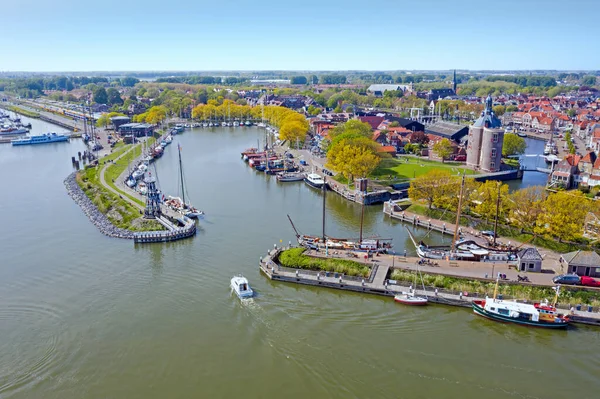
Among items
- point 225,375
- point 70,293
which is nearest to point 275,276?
point 225,375

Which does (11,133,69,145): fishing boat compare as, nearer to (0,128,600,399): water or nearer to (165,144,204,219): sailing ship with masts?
(165,144,204,219): sailing ship with masts

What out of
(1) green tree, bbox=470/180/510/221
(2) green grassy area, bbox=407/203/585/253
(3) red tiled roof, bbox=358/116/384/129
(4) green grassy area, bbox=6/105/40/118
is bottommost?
(2) green grassy area, bbox=407/203/585/253

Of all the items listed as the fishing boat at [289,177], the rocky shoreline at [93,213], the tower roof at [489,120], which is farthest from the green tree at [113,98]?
the tower roof at [489,120]

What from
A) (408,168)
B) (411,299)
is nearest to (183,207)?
(411,299)

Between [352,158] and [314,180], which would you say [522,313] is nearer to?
[352,158]

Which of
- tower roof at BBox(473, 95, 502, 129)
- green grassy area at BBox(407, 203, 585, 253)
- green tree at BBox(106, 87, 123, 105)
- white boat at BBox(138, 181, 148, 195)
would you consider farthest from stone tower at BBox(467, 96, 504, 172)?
green tree at BBox(106, 87, 123, 105)

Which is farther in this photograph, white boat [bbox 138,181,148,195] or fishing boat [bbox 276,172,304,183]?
fishing boat [bbox 276,172,304,183]

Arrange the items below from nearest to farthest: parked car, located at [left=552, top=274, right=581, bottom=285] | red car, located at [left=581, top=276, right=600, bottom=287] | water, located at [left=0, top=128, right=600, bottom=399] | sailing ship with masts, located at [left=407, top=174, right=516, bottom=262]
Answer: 1. water, located at [left=0, top=128, right=600, bottom=399]
2. red car, located at [left=581, top=276, right=600, bottom=287]
3. parked car, located at [left=552, top=274, right=581, bottom=285]
4. sailing ship with masts, located at [left=407, top=174, right=516, bottom=262]
